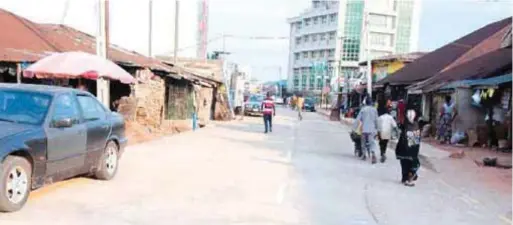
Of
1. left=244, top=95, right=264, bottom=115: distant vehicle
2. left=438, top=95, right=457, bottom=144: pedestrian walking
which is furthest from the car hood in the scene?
left=244, top=95, right=264, bottom=115: distant vehicle

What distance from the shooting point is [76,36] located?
22.2m

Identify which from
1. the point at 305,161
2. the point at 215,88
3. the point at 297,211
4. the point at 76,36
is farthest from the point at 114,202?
the point at 215,88

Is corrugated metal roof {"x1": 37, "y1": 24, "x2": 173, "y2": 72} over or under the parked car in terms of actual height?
over

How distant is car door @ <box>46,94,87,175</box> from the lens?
761 centimetres

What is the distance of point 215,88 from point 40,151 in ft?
99.5

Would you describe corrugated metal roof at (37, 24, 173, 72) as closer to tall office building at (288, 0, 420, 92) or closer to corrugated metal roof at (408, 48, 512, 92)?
corrugated metal roof at (408, 48, 512, 92)

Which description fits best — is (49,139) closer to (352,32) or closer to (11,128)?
(11,128)

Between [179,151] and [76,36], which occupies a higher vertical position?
[76,36]

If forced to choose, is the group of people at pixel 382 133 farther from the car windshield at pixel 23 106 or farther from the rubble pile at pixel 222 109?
the rubble pile at pixel 222 109

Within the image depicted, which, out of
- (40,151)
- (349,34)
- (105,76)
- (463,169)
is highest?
(349,34)

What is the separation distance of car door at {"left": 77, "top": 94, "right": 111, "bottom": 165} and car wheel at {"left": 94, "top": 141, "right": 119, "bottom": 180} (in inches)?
6.5

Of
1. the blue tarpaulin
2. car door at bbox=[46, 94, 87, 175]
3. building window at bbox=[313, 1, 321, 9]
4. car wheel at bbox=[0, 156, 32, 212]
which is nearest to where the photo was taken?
car wheel at bbox=[0, 156, 32, 212]

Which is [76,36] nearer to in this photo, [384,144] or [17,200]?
[384,144]

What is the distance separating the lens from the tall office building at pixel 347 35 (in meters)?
103
